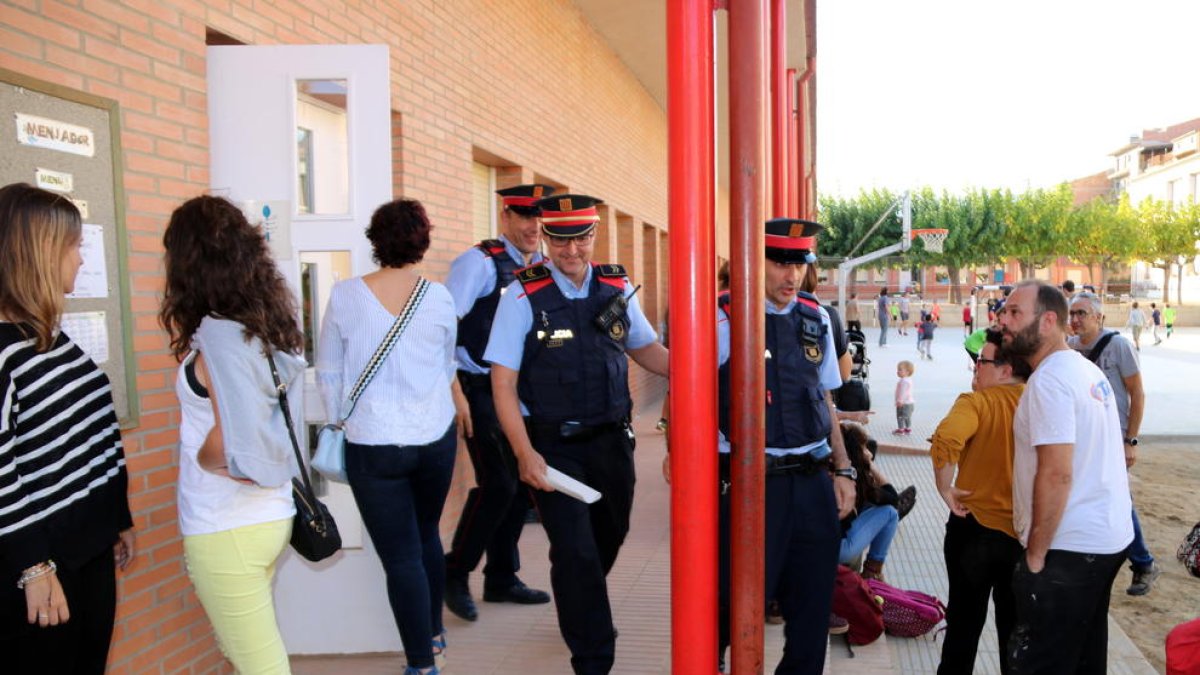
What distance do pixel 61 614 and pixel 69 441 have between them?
0.41 m

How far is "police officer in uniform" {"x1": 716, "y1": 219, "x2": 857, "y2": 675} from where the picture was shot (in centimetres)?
291

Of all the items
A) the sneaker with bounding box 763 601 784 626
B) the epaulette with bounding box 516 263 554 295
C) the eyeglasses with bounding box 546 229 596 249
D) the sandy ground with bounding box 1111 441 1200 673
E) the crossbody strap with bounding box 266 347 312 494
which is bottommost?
the sandy ground with bounding box 1111 441 1200 673

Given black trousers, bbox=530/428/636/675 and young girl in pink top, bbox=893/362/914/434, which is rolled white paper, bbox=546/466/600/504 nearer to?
black trousers, bbox=530/428/636/675

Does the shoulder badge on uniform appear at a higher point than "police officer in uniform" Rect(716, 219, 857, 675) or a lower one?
higher

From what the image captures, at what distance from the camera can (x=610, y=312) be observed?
10.8 feet

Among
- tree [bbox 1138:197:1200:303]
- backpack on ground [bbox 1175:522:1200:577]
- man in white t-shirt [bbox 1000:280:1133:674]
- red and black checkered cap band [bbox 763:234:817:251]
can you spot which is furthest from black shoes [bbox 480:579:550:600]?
tree [bbox 1138:197:1200:303]

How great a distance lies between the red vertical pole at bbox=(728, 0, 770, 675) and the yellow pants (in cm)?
132

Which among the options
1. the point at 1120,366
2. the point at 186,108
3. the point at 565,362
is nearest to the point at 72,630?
the point at 565,362

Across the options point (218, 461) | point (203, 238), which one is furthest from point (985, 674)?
point (203, 238)

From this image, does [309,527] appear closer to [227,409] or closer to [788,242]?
[227,409]

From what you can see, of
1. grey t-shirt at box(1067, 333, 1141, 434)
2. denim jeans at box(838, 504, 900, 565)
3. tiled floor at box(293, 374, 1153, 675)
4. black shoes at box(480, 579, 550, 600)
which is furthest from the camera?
grey t-shirt at box(1067, 333, 1141, 434)

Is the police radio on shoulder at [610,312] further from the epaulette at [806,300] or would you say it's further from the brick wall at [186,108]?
the brick wall at [186,108]

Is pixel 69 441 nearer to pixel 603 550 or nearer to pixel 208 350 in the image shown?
pixel 208 350

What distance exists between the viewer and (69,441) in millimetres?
2150
